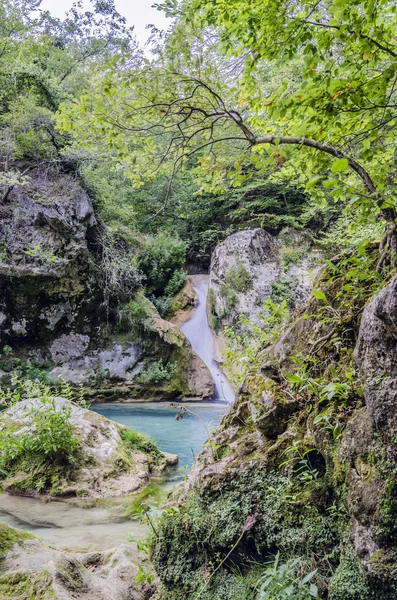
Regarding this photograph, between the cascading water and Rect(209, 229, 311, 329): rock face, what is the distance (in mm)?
693

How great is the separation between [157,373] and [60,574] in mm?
9605

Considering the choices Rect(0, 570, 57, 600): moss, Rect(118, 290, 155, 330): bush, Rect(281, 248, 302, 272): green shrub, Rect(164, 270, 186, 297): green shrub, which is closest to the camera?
Rect(0, 570, 57, 600): moss

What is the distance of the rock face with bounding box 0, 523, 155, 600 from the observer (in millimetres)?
1769

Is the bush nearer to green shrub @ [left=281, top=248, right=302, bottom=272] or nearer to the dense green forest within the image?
green shrub @ [left=281, top=248, right=302, bottom=272]

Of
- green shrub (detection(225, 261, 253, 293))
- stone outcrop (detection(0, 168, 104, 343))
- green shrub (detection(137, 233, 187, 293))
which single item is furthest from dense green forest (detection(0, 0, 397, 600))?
green shrub (detection(137, 233, 187, 293))

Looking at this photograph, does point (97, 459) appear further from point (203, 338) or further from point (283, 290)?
point (283, 290)

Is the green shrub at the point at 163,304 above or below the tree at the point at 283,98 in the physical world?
below

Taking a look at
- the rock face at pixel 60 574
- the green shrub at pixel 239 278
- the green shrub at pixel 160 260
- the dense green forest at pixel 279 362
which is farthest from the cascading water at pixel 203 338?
the rock face at pixel 60 574

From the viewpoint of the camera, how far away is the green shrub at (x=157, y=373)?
1136 cm

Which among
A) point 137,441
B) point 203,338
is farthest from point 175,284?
point 137,441

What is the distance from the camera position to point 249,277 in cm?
1330

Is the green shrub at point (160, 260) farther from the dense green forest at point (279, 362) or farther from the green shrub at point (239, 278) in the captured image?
the dense green forest at point (279, 362)

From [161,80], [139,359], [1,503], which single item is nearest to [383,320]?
[161,80]

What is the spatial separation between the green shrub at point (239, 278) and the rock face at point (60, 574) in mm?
10938
